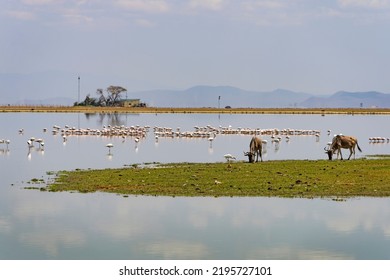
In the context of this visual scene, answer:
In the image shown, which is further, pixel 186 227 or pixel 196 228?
pixel 186 227

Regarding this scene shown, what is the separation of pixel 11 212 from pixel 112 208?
9.30 ft

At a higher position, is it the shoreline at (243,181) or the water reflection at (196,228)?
the shoreline at (243,181)

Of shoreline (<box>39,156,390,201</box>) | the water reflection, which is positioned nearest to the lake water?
the water reflection

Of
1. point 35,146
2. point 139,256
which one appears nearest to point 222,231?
point 139,256

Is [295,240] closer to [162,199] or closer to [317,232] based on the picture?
[317,232]

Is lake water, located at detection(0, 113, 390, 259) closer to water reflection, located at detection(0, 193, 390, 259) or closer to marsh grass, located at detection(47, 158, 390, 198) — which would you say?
water reflection, located at detection(0, 193, 390, 259)

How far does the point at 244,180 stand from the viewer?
86.2 feet

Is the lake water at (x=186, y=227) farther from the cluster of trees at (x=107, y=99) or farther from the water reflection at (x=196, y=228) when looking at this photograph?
A: the cluster of trees at (x=107, y=99)

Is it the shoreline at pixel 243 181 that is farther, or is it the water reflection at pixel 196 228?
the shoreline at pixel 243 181

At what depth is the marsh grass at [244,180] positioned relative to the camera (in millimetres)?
24266

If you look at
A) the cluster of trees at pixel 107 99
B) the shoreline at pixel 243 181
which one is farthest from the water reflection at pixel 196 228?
the cluster of trees at pixel 107 99

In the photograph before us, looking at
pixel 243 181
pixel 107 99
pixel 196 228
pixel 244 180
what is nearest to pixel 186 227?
pixel 196 228

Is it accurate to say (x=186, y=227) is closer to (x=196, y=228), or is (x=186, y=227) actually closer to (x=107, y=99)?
(x=196, y=228)

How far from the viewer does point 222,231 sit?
19500 millimetres
